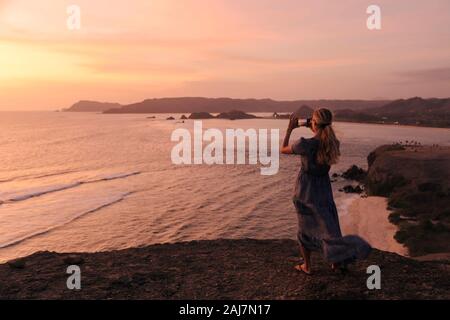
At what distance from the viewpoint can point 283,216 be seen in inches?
952

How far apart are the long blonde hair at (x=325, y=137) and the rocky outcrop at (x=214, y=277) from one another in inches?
88.1

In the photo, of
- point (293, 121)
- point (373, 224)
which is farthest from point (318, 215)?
point (373, 224)

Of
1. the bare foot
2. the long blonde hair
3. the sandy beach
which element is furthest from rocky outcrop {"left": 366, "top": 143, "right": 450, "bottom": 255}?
the long blonde hair

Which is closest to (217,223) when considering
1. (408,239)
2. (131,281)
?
(408,239)

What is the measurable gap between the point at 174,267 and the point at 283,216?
15625mm

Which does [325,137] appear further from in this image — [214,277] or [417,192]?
[417,192]

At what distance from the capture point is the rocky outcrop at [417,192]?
18922 millimetres

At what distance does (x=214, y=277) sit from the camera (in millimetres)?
8398

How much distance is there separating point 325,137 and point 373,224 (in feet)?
57.6
